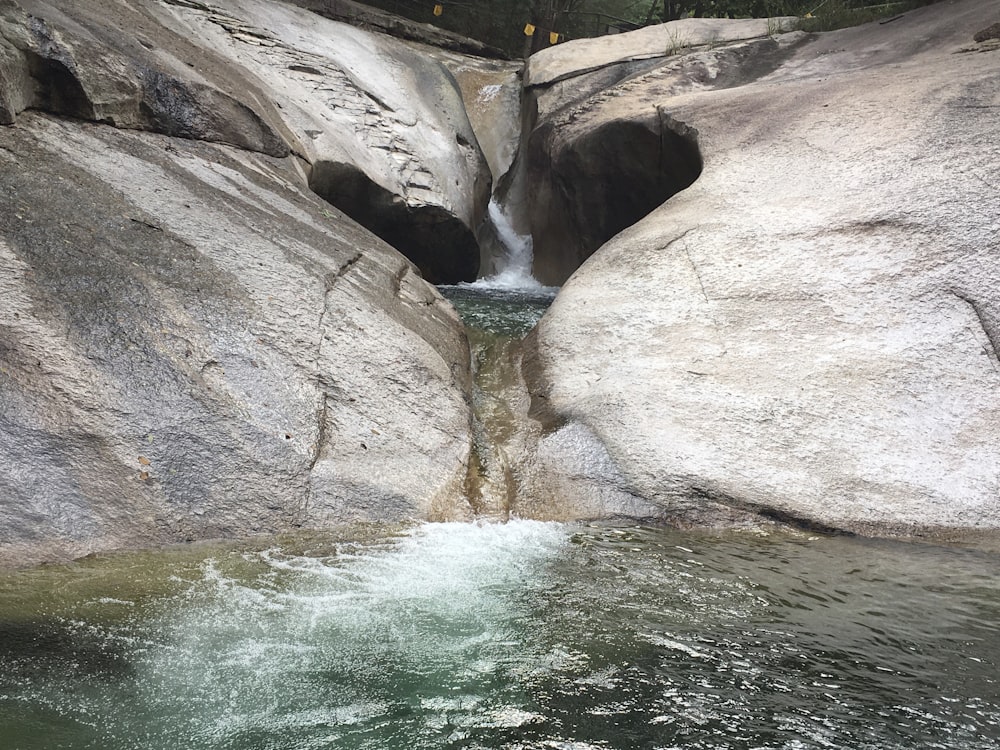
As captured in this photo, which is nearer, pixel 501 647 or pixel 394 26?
pixel 501 647

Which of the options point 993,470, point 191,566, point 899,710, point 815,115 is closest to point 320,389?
point 191,566

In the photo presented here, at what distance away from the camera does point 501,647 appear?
10.7ft

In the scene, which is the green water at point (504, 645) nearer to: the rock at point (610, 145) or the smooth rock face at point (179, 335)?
the smooth rock face at point (179, 335)

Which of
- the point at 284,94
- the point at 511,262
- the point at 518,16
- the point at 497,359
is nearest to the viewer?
the point at 497,359

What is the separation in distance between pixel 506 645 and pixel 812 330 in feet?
11.3

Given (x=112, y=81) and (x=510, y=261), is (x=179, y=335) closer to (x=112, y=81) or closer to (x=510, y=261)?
(x=112, y=81)

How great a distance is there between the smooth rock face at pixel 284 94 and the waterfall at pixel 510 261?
634mm

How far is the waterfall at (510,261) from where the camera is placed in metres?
11.8

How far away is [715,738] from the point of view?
2.71 m

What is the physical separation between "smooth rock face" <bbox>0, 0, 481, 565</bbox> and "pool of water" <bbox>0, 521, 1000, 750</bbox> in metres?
0.34

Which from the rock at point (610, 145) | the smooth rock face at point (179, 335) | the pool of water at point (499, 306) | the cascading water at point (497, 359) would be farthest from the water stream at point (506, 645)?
the rock at point (610, 145)

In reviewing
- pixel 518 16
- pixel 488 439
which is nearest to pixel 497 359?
pixel 488 439

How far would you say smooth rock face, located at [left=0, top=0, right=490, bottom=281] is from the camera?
20.3ft

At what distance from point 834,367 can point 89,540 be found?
14.5 feet
